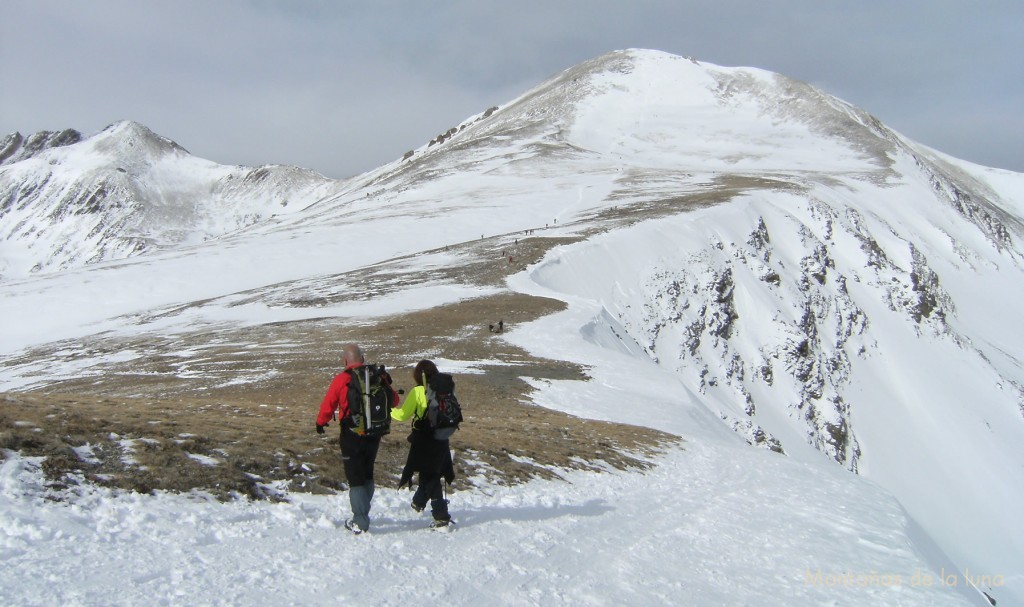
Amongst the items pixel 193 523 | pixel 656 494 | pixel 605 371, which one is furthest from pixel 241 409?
pixel 605 371

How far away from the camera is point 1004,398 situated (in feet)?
199

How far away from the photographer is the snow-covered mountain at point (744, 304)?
32188 mm

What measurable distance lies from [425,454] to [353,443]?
3.97 ft

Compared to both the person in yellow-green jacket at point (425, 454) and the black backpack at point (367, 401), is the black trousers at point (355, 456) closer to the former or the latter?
the black backpack at point (367, 401)

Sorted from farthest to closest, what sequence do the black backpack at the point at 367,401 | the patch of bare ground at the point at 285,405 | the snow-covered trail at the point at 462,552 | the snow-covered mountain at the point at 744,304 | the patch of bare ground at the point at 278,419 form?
the snow-covered mountain at the point at 744,304, the patch of bare ground at the point at 285,405, the patch of bare ground at the point at 278,419, the black backpack at the point at 367,401, the snow-covered trail at the point at 462,552

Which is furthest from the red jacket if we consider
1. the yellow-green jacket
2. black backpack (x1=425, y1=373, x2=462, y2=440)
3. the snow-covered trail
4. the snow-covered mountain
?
the snow-covered mountain

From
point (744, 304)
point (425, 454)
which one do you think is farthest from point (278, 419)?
point (744, 304)

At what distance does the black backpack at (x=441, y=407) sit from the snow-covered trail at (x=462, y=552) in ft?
4.71

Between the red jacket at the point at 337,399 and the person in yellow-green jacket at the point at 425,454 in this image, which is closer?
the red jacket at the point at 337,399

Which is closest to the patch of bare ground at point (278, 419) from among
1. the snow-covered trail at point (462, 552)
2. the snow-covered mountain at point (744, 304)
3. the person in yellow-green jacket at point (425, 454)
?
the snow-covered trail at point (462, 552)

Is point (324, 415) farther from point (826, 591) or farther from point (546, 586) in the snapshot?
point (826, 591)

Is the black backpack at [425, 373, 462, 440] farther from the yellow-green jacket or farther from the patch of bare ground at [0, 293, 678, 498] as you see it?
the patch of bare ground at [0, 293, 678, 498]

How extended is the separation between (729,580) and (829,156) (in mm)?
126532

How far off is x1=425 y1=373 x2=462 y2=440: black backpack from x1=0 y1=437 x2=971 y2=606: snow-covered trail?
1.44 metres
